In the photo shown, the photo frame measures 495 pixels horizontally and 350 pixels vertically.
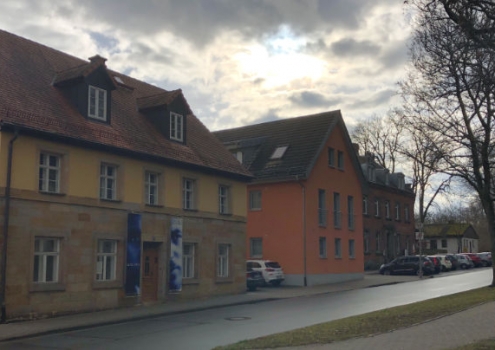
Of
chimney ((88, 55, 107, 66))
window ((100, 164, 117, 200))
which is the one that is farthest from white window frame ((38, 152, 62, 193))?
chimney ((88, 55, 107, 66))

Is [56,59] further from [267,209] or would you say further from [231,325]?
[267,209]

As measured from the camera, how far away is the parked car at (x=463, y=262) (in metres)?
56.4

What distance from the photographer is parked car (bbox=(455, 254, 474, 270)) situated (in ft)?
185

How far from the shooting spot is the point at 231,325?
17781 mm

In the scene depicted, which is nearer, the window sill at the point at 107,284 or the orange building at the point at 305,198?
the window sill at the point at 107,284

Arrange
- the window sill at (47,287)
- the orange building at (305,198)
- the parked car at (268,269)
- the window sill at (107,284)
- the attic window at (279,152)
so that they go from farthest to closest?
the attic window at (279,152), the orange building at (305,198), the parked car at (268,269), the window sill at (107,284), the window sill at (47,287)

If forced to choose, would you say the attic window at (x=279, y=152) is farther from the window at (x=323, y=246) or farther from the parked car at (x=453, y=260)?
the parked car at (x=453, y=260)

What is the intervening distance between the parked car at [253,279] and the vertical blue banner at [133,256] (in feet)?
30.1

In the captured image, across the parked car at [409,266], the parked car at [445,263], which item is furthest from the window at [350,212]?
the parked car at [445,263]

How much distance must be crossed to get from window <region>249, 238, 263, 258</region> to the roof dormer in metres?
17.2

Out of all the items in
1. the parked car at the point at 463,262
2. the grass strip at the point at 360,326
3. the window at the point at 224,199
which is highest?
the window at the point at 224,199

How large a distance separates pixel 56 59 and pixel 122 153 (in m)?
5.61

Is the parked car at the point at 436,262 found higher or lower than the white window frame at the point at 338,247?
lower

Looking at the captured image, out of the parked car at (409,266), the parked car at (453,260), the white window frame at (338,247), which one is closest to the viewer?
the white window frame at (338,247)
